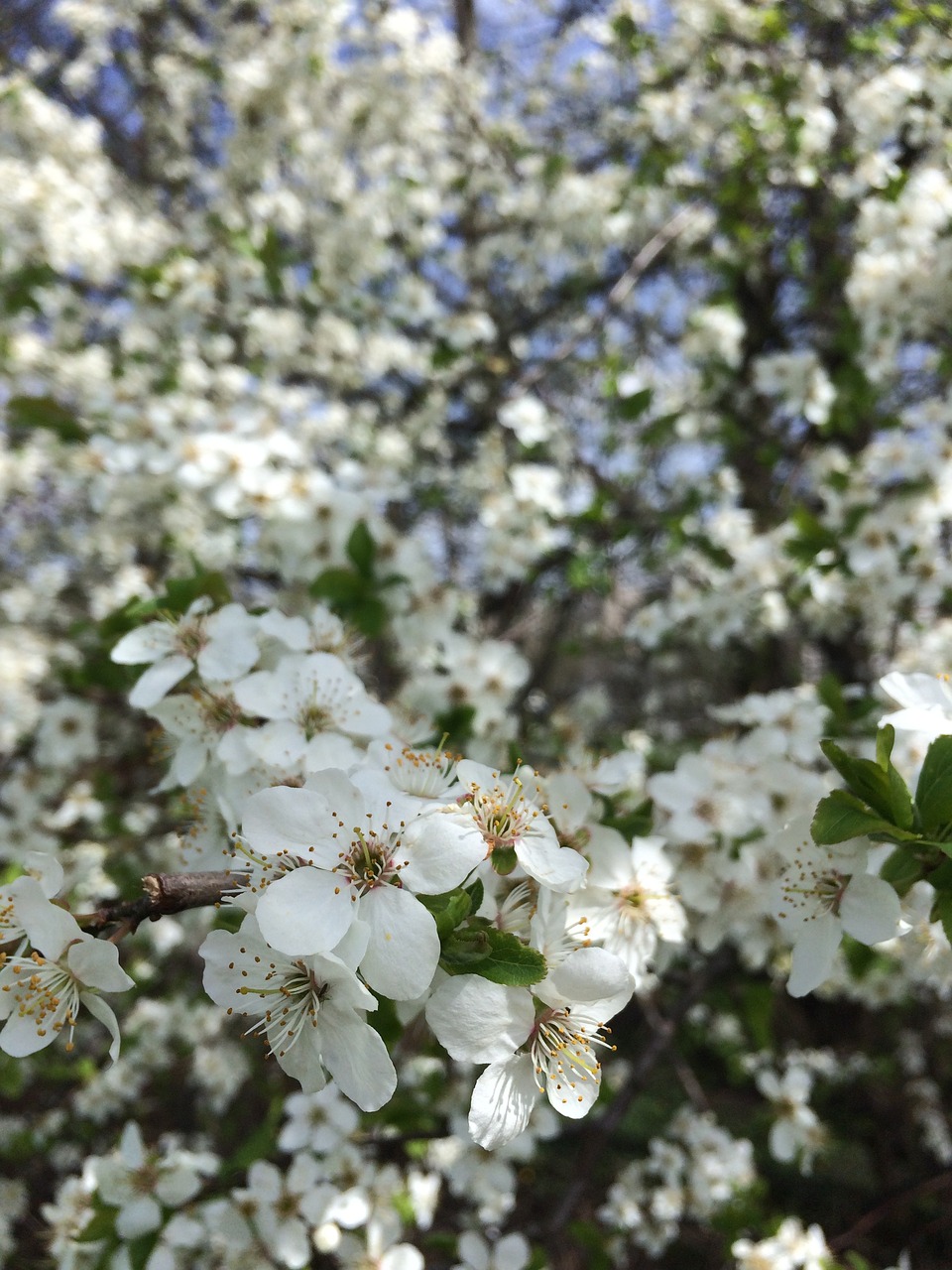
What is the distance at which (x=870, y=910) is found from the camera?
1051 mm

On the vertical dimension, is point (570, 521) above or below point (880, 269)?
below

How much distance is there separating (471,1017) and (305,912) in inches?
8.5

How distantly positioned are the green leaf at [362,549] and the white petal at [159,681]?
74 centimetres

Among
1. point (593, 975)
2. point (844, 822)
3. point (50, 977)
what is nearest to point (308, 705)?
point (50, 977)

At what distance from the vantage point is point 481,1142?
867 mm

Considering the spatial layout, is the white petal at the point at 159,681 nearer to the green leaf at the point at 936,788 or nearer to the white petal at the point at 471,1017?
the white petal at the point at 471,1017

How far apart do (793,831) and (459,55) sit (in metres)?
4.83

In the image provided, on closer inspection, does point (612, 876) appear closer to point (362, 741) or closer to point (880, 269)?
Answer: point (362, 741)

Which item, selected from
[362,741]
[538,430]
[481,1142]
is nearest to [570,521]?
[538,430]

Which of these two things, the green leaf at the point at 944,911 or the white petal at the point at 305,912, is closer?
the white petal at the point at 305,912

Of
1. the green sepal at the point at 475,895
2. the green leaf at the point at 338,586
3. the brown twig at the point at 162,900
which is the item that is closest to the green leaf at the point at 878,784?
the green sepal at the point at 475,895

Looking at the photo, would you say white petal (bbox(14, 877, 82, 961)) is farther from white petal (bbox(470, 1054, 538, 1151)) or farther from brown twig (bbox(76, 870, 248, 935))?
white petal (bbox(470, 1054, 538, 1151))

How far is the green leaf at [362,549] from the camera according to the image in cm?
201

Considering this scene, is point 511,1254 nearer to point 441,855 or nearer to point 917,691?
point 441,855
